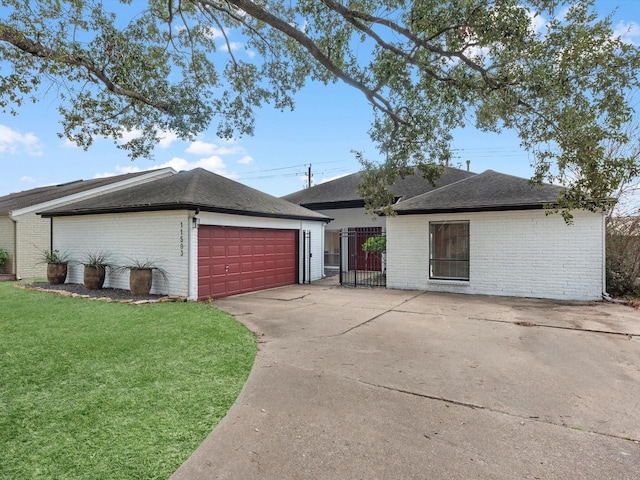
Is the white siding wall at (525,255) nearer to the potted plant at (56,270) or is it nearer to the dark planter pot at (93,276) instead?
the dark planter pot at (93,276)

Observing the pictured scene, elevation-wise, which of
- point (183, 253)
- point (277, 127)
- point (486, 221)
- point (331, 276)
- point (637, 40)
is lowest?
point (331, 276)

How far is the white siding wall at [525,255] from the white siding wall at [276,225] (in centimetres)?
431

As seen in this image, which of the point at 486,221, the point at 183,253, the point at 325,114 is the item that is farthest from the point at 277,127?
the point at 486,221

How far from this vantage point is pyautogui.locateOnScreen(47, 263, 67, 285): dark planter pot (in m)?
12.5

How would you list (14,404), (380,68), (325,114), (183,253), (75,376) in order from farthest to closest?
(325,114)
(183,253)
(380,68)
(75,376)
(14,404)

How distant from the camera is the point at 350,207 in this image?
1836 centimetres

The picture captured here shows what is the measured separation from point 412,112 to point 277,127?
7.08 m

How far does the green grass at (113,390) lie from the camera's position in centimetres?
276

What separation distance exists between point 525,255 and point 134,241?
11.6 meters

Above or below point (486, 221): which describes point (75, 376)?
below

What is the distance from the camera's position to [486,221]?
11070 millimetres

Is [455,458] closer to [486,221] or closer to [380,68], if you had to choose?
[380,68]

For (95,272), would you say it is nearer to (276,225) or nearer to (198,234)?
(198,234)

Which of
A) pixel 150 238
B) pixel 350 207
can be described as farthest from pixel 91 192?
pixel 350 207
